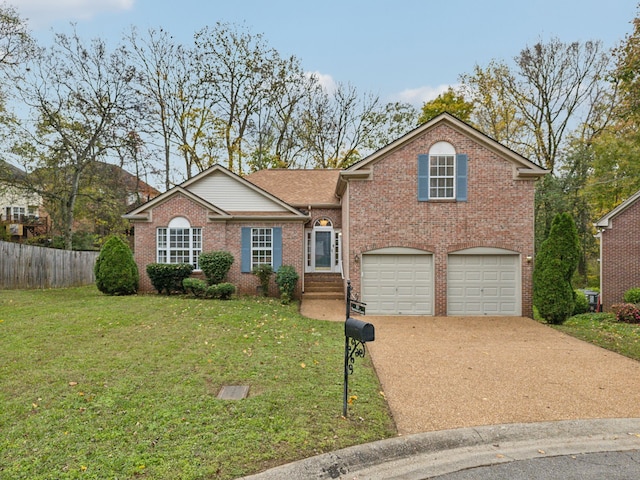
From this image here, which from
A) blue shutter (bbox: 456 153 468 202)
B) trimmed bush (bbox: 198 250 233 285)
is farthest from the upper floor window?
trimmed bush (bbox: 198 250 233 285)

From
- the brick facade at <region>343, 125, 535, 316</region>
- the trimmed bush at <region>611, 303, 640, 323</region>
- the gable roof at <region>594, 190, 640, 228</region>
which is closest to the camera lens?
the brick facade at <region>343, 125, 535, 316</region>

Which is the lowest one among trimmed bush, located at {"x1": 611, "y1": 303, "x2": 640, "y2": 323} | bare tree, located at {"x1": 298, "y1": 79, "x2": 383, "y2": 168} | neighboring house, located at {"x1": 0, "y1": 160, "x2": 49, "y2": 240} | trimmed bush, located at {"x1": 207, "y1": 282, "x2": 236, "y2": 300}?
trimmed bush, located at {"x1": 611, "y1": 303, "x2": 640, "y2": 323}

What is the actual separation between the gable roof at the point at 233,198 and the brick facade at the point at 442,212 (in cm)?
358

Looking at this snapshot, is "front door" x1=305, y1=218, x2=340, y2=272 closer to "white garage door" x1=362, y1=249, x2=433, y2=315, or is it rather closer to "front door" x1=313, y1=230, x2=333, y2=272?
"front door" x1=313, y1=230, x2=333, y2=272

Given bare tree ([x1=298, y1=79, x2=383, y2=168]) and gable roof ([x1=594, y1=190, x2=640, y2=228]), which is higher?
bare tree ([x1=298, y1=79, x2=383, y2=168])

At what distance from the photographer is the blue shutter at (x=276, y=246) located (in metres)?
15.4

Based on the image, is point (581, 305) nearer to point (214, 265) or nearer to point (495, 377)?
point (495, 377)

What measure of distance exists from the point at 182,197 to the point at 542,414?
43.6 feet

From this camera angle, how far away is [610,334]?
1007 cm

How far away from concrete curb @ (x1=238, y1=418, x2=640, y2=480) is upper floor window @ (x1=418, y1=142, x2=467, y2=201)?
848 cm

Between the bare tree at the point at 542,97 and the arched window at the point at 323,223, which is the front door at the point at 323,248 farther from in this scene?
the bare tree at the point at 542,97

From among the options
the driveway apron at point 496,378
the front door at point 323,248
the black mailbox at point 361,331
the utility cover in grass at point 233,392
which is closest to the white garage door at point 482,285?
the driveway apron at point 496,378

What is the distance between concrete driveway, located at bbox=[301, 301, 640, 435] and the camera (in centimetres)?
498

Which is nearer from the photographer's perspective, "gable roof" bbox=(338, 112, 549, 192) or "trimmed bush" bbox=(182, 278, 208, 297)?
"gable roof" bbox=(338, 112, 549, 192)
